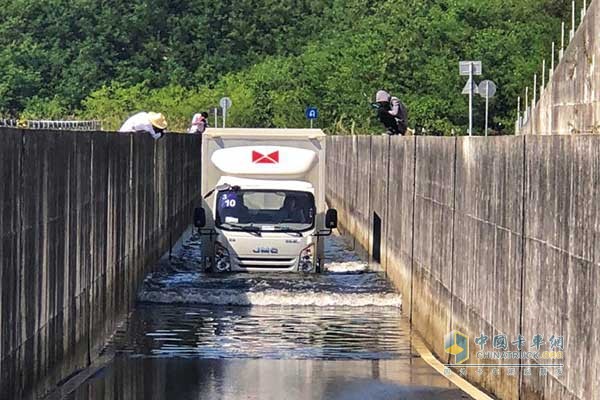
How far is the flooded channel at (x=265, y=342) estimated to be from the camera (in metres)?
14.5

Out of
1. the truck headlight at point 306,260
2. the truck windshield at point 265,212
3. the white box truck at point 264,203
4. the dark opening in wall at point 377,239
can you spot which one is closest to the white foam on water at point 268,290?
the truck headlight at point 306,260

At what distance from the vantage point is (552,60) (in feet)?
227

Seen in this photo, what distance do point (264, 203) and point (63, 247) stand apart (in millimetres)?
12116

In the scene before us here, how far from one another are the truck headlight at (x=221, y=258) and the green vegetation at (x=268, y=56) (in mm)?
42650

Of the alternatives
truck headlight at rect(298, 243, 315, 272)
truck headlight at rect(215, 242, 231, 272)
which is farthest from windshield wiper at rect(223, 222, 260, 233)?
truck headlight at rect(298, 243, 315, 272)

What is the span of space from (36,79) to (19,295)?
334 ft

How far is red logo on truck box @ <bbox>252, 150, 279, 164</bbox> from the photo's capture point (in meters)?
26.6

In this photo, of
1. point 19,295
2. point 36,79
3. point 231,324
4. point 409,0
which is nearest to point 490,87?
point 231,324

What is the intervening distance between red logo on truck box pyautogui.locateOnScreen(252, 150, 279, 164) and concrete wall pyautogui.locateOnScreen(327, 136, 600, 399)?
3.89 metres

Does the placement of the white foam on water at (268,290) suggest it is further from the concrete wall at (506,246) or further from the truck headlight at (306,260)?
the concrete wall at (506,246)

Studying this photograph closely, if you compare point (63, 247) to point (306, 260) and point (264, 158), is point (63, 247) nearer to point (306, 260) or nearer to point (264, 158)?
point (306, 260)

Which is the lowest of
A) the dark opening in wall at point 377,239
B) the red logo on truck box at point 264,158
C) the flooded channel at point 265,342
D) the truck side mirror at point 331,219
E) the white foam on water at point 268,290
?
the flooded channel at point 265,342

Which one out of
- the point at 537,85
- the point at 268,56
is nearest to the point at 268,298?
the point at 537,85

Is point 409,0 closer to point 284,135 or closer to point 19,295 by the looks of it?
point 284,135
